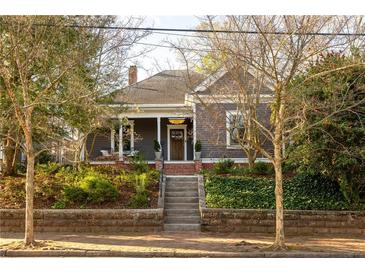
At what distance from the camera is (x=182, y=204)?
16828mm

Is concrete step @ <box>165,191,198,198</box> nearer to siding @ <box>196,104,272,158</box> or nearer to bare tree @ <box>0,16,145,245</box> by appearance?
bare tree @ <box>0,16,145,245</box>

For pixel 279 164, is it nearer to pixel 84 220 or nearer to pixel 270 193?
pixel 270 193

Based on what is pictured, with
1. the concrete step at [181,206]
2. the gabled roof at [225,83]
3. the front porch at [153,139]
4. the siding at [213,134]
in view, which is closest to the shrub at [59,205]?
the concrete step at [181,206]

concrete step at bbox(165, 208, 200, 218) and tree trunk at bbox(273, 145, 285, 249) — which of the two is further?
concrete step at bbox(165, 208, 200, 218)

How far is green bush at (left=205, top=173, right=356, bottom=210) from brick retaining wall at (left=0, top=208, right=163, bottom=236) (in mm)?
2251

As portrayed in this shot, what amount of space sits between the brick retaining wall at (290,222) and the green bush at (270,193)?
638mm

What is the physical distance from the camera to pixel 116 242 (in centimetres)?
1297

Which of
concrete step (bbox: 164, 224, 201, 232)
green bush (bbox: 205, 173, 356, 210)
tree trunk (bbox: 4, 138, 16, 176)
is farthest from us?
tree trunk (bbox: 4, 138, 16, 176)

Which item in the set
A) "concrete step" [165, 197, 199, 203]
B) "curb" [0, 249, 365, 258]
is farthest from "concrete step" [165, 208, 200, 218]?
"curb" [0, 249, 365, 258]

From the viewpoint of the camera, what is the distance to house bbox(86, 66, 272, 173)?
20.6m

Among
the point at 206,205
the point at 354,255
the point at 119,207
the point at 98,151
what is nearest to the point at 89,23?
the point at 119,207

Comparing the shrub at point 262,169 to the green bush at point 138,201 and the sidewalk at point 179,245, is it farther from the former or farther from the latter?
the green bush at point 138,201

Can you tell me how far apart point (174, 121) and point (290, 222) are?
11.3 metres

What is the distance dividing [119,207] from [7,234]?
333 centimetres
